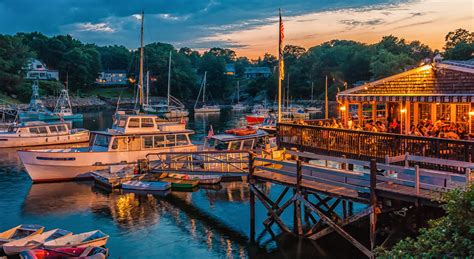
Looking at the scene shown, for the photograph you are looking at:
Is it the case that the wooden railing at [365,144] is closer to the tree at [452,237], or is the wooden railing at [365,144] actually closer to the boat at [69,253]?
the tree at [452,237]

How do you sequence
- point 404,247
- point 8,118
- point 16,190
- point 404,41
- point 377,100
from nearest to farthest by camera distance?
point 404,247, point 377,100, point 16,190, point 8,118, point 404,41

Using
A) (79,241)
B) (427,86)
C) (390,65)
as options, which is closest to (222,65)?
(390,65)

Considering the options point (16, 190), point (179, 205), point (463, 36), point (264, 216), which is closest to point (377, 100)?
point (264, 216)

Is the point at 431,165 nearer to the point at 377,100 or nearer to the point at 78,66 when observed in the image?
the point at 377,100

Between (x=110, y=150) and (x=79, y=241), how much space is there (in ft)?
50.8

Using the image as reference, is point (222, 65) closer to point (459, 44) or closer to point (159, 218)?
point (459, 44)

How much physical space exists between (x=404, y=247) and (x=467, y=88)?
1203 cm

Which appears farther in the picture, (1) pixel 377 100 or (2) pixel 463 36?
(2) pixel 463 36

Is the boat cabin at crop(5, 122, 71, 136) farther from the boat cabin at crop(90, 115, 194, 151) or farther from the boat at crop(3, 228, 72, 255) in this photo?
the boat at crop(3, 228, 72, 255)

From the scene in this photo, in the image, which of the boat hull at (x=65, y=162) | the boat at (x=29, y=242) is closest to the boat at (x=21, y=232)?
the boat at (x=29, y=242)

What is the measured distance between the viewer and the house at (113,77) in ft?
514

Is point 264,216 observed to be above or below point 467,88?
below

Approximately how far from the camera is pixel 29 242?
58.8 feet

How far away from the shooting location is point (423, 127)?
19438 mm
